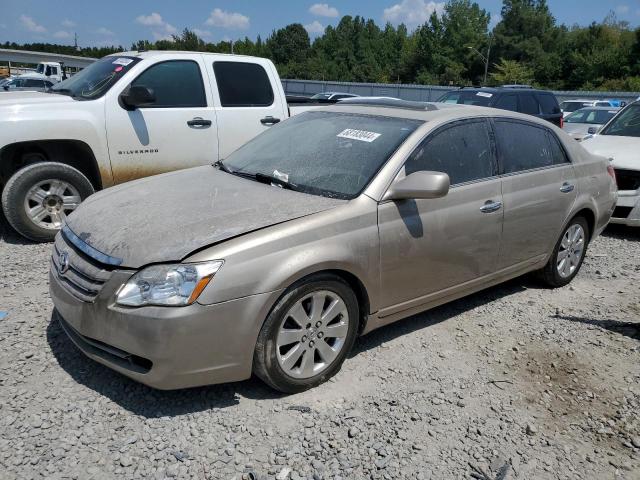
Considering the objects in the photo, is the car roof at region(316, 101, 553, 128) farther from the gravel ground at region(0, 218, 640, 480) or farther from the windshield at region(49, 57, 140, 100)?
the windshield at region(49, 57, 140, 100)

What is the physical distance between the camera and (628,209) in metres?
6.80

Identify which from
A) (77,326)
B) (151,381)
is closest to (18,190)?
(77,326)

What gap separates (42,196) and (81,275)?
9.58ft

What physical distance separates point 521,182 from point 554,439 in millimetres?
2011

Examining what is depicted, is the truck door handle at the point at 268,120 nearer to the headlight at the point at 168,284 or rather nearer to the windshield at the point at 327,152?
the windshield at the point at 327,152

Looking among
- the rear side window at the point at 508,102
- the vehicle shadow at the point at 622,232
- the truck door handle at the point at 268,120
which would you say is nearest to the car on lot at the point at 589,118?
the rear side window at the point at 508,102

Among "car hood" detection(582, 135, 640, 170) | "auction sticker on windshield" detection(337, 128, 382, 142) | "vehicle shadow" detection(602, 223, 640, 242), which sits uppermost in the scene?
"auction sticker on windshield" detection(337, 128, 382, 142)

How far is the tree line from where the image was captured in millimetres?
58375

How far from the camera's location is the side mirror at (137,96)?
221 inches

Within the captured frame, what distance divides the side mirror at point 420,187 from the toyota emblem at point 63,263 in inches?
73.2

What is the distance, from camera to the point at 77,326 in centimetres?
294

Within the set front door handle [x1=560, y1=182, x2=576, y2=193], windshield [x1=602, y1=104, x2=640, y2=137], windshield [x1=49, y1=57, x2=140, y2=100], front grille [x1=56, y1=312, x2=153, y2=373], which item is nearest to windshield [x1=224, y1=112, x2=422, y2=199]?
front grille [x1=56, y1=312, x2=153, y2=373]

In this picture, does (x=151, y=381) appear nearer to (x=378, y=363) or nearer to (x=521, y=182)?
(x=378, y=363)

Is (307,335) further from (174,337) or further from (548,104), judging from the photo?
(548,104)
